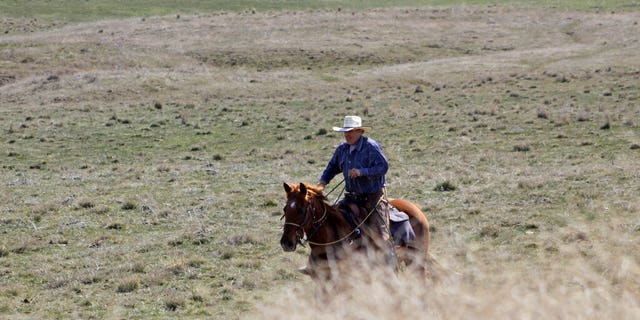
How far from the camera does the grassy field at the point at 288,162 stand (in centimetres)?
1202

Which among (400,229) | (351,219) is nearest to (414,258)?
(400,229)

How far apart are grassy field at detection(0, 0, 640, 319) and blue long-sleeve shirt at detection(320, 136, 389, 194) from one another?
1493mm

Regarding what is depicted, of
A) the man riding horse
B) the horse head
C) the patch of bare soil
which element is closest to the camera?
the horse head

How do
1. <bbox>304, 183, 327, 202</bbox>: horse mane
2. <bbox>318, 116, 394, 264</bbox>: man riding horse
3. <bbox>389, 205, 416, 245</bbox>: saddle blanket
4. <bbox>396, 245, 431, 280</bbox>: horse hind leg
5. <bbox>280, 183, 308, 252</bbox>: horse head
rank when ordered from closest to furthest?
<bbox>280, 183, 308, 252</bbox>: horse head, <bbox>304, 183, 327, 202</bbox>: horse mane, <bbox>318, 116, 394, 264</bbox>: man riding horse, <bbox>389, 205, 416, 245</bbox>: saddle blanket, <bbox>396, 245, 431, 280</bbox>: horse hind leg

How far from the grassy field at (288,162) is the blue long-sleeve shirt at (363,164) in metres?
1.49

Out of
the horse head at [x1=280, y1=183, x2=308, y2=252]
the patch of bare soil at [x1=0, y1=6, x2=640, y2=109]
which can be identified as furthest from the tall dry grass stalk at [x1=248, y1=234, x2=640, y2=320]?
the patch of bare soil at [x1=0, y1=6, x2=640, y2=109]

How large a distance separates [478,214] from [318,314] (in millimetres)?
9991

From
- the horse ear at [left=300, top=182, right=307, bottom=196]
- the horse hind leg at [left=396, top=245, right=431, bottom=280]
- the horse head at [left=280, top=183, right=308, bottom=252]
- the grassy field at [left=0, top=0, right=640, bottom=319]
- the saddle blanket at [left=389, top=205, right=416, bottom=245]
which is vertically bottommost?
the grassy field at [left=0, top=0, right=640, bottom=319]

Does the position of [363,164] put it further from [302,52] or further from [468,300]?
[302,52]

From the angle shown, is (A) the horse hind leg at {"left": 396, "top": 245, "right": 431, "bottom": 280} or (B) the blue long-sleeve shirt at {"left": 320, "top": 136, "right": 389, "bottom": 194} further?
(A) the horse hind leg at {"left": 396, "top": 245, "right": 431, "bottom": 280}

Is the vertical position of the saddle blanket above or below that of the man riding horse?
below

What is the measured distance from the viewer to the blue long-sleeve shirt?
411 inches

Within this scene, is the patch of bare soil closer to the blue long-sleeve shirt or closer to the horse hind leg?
the horse hind leg

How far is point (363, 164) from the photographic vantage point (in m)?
10.5
